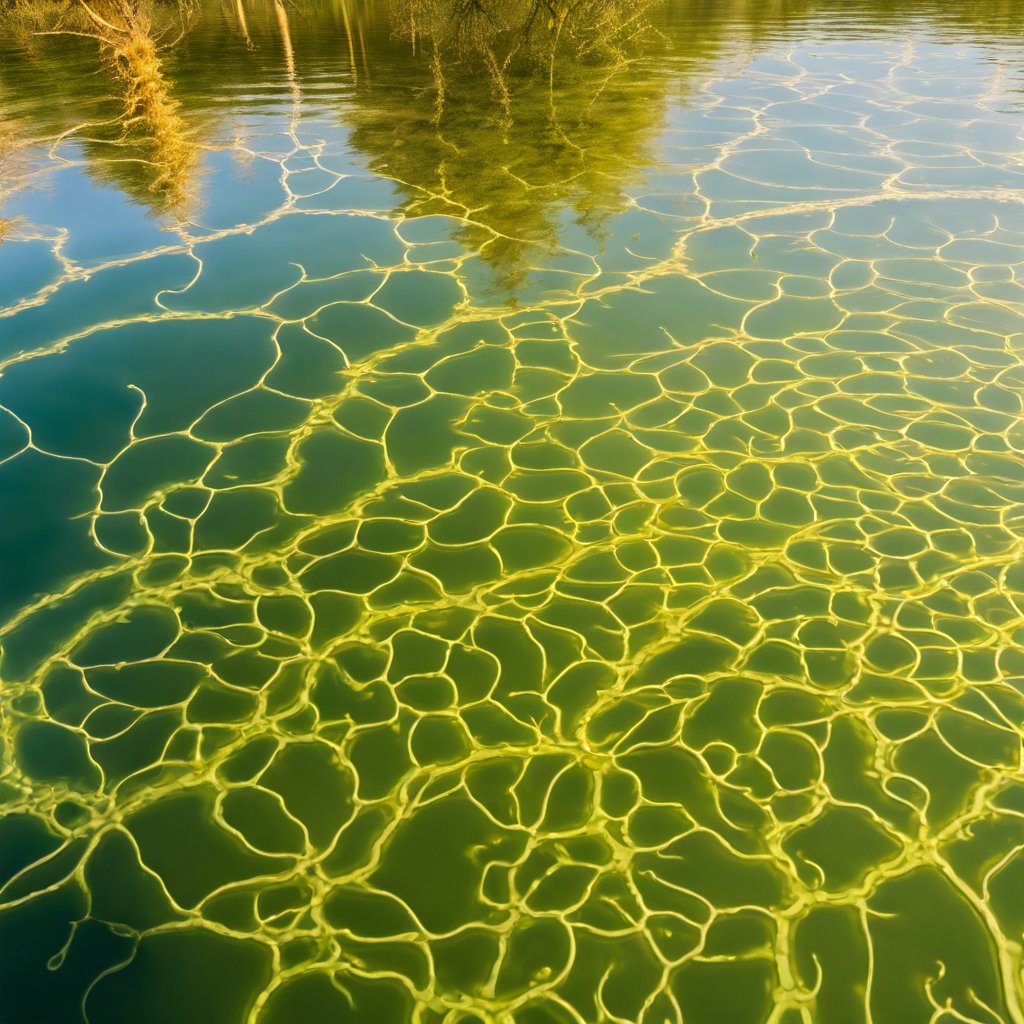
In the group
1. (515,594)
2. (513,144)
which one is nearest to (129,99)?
(513,144)

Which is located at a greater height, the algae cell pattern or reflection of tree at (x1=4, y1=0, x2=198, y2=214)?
reflection of tree at (x1=4, y1=0, x2=198, y2=214)

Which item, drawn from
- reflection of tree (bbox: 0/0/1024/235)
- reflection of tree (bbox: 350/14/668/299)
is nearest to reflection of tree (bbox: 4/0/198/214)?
reflection of tree (bbox: 0/0/1024/235)

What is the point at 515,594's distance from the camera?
2.49m

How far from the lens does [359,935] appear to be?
5.81 ft

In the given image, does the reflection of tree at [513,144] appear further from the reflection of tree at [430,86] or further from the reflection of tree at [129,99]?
the reflection of tree at [129,99]

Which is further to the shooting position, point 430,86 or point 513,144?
point 430,86

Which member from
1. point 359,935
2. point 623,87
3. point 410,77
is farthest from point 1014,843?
point 410,77

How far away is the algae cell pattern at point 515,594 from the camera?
175 centimetres

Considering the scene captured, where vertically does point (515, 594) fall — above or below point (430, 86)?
below

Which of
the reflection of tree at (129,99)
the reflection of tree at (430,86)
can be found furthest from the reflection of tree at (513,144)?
the reflection of tree at (129,99)

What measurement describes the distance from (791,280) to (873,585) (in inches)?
74.9

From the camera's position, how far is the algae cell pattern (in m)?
1.75

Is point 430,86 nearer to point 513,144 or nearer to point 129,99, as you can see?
point 513,144

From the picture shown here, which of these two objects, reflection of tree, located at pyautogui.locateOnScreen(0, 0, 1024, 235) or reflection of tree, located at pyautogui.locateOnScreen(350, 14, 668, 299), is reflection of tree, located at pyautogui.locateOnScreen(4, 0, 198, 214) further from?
reflection of tree, located at pyautogui.locateOnScreen(350, 14, 668, 299)
